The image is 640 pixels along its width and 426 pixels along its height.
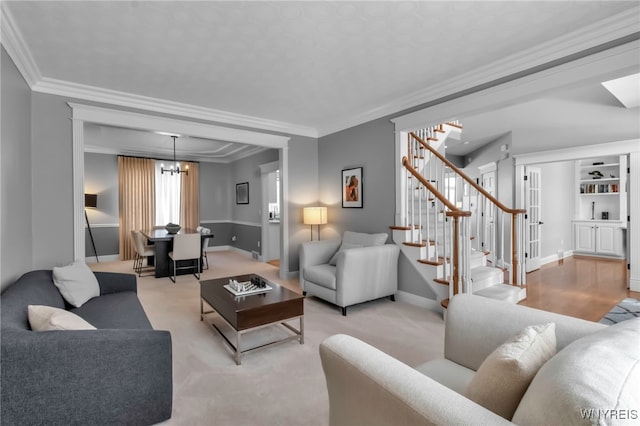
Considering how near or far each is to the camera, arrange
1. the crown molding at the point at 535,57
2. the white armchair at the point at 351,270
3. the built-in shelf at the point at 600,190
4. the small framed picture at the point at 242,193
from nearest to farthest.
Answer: the crown molding at the point at 535,57 < the white armchair at the point at 351,270 < the built-in shelf at the point at 600,190 < the small framed picture at the point at 242,193

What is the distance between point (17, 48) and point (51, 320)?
2323 millimetres

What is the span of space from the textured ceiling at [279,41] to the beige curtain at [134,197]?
13.6 ft

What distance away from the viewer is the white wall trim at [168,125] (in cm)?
351

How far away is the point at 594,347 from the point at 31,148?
447 cm

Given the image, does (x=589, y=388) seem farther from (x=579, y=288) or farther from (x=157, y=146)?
(x=157, y=146)

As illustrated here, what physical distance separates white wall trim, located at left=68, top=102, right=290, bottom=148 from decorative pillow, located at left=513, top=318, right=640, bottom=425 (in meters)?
4.38

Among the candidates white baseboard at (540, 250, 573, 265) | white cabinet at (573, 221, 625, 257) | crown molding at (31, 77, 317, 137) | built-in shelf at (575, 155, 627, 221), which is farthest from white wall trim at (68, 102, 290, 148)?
white cabinet at (573, 221, 625, 257)

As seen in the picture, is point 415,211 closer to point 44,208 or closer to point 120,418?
point 120,418

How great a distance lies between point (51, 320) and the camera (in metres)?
1.59

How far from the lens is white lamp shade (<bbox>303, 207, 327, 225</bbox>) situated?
4.96 m

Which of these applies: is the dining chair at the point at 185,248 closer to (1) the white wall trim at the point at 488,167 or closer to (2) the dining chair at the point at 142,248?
(2) the dining chair at the point at 142,248

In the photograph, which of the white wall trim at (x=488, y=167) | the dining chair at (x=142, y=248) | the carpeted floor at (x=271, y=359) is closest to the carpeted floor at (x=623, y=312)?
the carpeted floor at (x=271, y=359)

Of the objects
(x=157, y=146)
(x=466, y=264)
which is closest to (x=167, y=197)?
(x=157, y=146)

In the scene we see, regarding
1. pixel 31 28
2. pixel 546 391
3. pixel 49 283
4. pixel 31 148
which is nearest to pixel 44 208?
pixel 31 148
